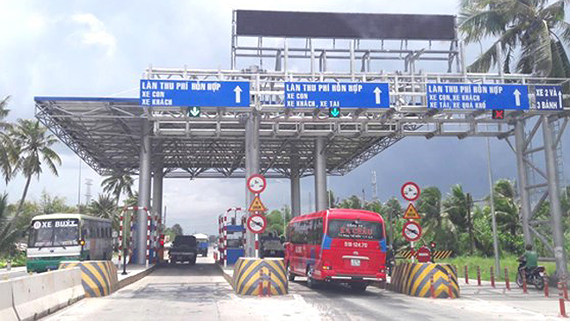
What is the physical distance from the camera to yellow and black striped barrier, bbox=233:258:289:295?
1550cm

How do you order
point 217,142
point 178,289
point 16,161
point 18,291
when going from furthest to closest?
point 16,161 → point 217,142 → point 178,289 → point 18,291

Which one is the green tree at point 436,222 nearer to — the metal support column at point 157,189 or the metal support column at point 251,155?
the metal support column at point 157,189

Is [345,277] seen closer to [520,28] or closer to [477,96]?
[477,96]

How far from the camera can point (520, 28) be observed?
22188 mm

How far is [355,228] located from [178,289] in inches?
249

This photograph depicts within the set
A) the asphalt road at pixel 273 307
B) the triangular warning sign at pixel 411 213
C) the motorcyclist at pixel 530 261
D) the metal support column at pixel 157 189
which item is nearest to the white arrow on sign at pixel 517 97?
the motorcyclist at pixel 530 261

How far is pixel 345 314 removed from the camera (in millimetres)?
11953

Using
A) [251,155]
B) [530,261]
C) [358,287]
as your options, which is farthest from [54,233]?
[530,261]

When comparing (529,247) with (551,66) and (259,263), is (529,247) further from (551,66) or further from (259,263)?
(259,263)

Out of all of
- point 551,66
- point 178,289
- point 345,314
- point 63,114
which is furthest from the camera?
point 63,114

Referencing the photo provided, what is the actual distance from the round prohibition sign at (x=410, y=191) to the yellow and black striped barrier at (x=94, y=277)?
9.39 meters

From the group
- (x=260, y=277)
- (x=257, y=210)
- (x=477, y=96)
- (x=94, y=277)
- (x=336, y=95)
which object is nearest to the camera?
(x=260, y=277)

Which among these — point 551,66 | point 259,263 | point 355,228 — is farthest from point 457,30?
point 259,263

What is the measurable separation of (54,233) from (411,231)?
16080mm
